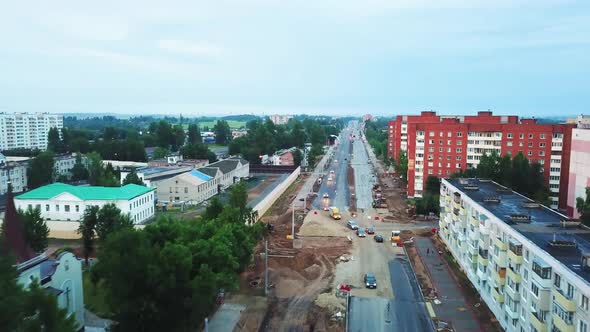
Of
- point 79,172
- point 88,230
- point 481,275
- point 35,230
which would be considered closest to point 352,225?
point 481,275

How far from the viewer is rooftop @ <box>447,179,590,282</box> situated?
1743 centimetres

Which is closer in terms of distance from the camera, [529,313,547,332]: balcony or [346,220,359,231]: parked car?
[529,313,547,332]: balcony

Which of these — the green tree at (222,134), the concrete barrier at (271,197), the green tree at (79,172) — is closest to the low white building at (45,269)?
the concrete barrier at (271,197)

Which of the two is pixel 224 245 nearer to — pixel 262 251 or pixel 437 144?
pixel 262 251

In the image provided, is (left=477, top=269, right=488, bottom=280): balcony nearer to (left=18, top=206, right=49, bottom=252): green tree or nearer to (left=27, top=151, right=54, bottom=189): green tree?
(left=18, top=206, right=49, bottom=252): green tree

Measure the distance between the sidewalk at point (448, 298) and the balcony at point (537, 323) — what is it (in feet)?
13.9

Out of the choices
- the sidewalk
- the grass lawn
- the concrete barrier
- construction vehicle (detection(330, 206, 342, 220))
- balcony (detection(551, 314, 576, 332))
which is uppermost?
balcony (detection(551, 314, 576, 332))

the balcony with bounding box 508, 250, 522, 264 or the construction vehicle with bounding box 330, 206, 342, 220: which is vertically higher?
the balcony with bounding box 508, 250, 522, 264

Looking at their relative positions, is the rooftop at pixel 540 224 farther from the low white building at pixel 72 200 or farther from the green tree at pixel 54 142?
the green tree at pixel 54 142

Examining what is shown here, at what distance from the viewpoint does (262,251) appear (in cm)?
3500

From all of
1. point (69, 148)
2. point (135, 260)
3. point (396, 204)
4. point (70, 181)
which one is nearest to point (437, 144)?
point (396, 204)

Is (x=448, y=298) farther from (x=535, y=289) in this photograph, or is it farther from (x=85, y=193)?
(x=85, y=193)

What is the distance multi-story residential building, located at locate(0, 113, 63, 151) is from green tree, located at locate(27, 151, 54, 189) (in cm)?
5709

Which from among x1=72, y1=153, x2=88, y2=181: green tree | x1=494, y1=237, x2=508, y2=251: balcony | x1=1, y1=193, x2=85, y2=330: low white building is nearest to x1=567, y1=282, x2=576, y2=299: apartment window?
x1=494, y1=237, x2=508, y2=251: balcony
